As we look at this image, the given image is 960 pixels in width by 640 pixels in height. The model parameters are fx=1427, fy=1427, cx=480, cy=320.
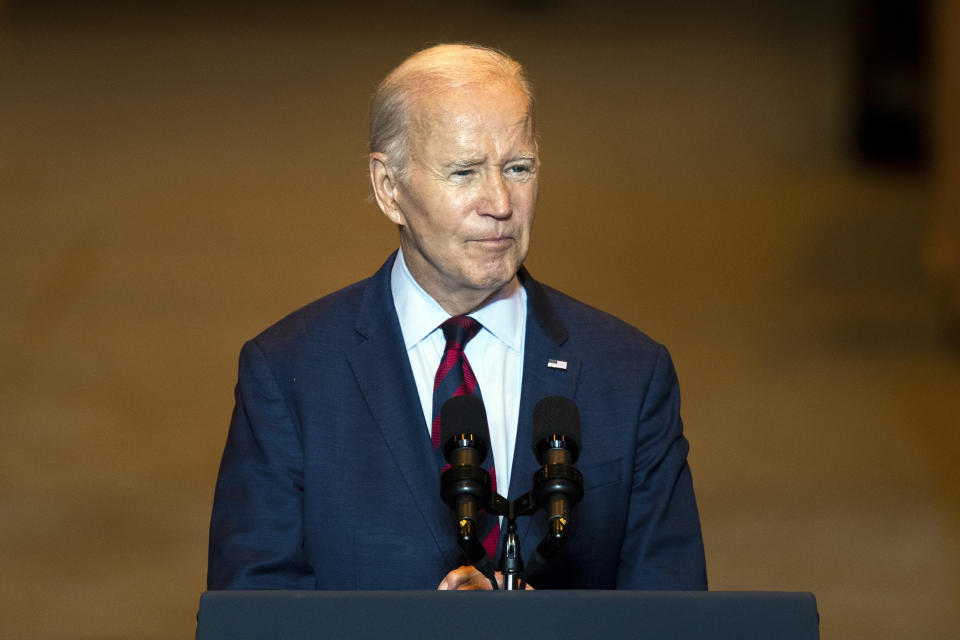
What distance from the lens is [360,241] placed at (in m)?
8.32

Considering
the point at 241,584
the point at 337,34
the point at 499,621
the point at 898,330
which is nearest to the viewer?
the point at 499,621

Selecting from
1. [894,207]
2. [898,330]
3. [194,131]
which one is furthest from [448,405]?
[194,131]

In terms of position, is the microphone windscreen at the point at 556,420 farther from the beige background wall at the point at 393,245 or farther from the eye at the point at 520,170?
the beige background wall at the point at 393,245

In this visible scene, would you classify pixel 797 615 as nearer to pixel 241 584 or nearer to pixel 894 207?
pixel 241 584

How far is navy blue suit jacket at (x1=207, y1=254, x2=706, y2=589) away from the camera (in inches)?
87.2

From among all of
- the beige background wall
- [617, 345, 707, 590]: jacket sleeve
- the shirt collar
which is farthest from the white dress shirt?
the beige background wall

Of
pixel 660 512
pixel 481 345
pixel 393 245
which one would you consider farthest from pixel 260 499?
pixel 393 245

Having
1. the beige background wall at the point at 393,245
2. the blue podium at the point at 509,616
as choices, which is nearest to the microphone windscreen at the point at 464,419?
the blue podium at the point at 509,616

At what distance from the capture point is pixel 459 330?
2.32 meters

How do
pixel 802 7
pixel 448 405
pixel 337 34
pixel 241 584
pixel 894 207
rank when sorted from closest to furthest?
pixel 448 405 < pixel 241 584 < pixel 894 207 < pixel 337 34 < pixel 802 7

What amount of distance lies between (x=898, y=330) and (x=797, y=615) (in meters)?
6.22

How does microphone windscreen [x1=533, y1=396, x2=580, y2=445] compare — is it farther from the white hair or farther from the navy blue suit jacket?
the white hair

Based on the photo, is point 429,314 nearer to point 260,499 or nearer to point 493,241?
point 493,241

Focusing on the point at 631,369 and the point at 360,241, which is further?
the point at 360,241
